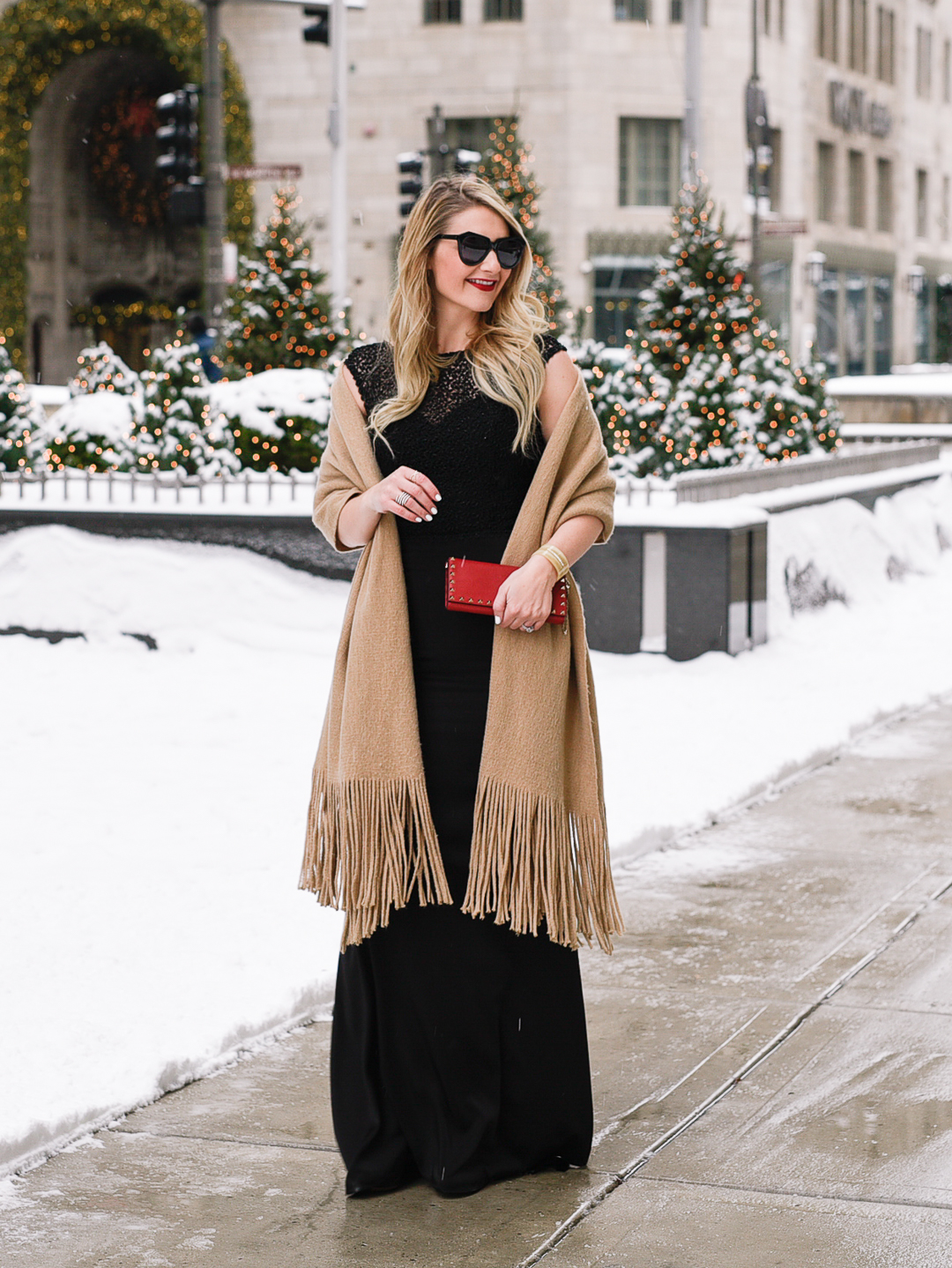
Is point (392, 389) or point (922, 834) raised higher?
point (392, 389)

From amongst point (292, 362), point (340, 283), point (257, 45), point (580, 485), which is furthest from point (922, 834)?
point (257, 45)

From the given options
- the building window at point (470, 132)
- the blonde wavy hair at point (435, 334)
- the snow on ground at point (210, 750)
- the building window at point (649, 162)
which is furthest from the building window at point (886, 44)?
the blonde wavy hair at point (435, 334)

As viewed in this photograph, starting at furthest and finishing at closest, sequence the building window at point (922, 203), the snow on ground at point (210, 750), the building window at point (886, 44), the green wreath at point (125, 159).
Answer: the building window at point (922, 203) → the building window at point (886, 44) → the green wreath at point (125, 159) → the snow on ground at point (210, 750)

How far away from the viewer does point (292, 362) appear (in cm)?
1584

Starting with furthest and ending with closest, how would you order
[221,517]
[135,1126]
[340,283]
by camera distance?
[340,283] → [221,517] → [135,1126]

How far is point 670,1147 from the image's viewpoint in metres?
4.09

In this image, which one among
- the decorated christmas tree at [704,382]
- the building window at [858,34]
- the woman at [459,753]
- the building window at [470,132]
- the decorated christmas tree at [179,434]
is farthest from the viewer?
the building window at [858,34]

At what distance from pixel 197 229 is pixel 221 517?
36546 millimetres

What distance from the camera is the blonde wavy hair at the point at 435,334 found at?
12.6ft

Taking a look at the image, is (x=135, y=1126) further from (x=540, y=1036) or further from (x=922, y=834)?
(x=922, y=834)

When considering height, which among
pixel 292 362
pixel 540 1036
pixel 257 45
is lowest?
pixel 540 1036

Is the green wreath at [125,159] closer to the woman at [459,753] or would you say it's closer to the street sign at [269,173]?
the street sign at [269,173]

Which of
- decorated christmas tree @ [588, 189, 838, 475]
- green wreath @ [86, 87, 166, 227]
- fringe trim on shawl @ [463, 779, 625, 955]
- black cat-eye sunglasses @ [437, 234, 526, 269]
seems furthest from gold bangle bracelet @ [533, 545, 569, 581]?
green wreath @ [86, 87, 166, 227]

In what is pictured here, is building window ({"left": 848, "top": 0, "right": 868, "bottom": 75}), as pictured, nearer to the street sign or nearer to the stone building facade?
the stone building facade
